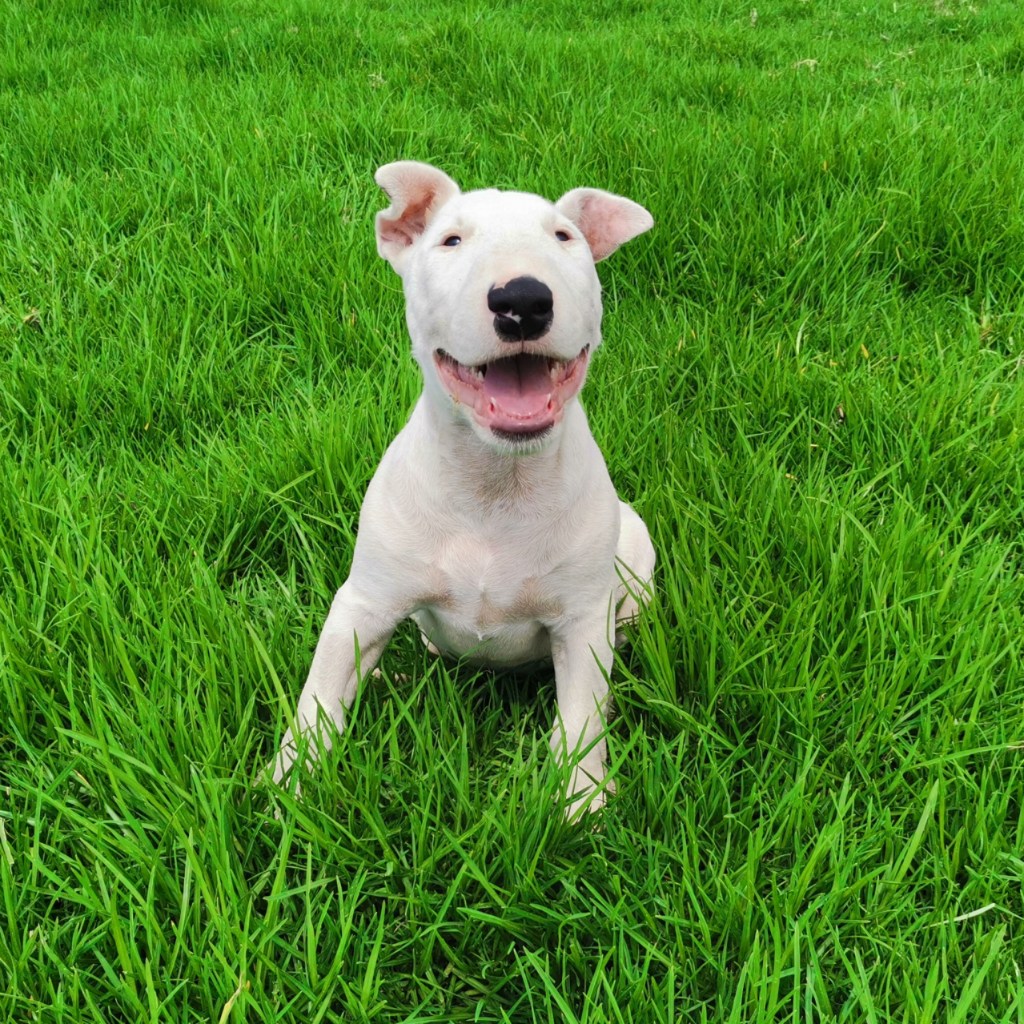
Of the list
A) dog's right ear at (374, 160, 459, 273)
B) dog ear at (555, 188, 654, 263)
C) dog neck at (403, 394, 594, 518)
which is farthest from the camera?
dog ear at (555, 188, 654, 263)

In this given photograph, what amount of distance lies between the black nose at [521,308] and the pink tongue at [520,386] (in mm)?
142

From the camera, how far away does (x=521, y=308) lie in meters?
1.57

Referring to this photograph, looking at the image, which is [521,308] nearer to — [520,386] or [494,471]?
[520,386]

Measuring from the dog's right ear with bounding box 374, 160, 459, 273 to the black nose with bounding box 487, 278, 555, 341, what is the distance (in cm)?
58

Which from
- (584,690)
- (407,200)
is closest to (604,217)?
(407,200)

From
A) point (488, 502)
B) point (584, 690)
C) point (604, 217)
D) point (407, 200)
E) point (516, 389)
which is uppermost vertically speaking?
point (407, 200)

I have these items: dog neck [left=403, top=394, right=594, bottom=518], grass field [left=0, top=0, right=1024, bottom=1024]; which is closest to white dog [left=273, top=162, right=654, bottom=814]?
dog neck [left=403, top=394, right=594, bottom=518]

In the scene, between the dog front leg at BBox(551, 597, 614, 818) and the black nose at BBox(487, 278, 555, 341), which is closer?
the black nose at BBox(487, 278, 555, 341)

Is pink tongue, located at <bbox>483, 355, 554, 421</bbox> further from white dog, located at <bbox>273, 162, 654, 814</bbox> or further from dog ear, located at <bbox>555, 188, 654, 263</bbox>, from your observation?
dog ear, located at <bbox>555, 188, 654, 263</bbox>

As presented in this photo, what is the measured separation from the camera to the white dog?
1.73m

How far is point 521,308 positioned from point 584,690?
874mm

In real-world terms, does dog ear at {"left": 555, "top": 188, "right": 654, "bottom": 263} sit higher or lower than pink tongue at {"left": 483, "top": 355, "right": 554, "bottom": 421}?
higher

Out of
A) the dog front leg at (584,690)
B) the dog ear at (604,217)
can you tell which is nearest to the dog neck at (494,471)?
the dog front leg at (584,690)

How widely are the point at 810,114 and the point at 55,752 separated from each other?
457cm
